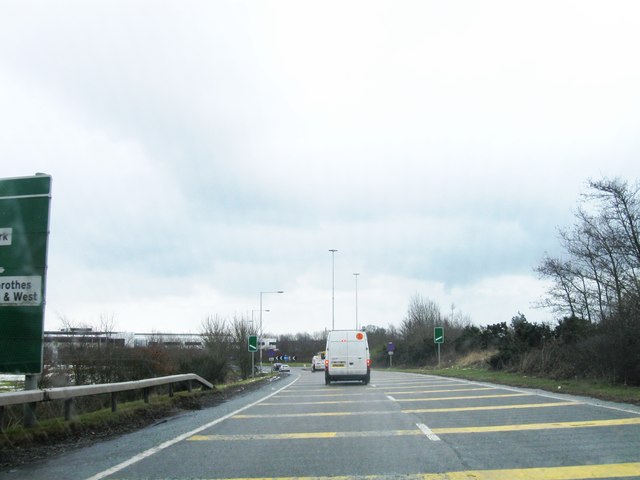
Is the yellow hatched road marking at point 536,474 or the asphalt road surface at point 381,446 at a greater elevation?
the yellow hatched road marking at point 536,474

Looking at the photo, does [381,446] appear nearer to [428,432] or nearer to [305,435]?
[428,432]

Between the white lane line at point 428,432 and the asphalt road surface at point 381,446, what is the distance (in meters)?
0.03

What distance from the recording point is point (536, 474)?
19.9 feet

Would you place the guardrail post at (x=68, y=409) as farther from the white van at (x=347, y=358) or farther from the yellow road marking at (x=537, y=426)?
the white van at (x=347, y=358)

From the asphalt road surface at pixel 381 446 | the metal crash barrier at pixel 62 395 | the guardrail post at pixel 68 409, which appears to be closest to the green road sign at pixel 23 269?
the metal crash barrier at pixel 62 395

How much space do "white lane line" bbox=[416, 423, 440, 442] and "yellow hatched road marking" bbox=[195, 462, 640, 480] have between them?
2.15 metres

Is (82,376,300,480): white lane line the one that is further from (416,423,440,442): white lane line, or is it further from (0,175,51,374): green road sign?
(416,423,440,442): white lane line

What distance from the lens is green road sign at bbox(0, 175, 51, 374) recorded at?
388 inches

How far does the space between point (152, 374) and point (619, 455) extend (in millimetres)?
20112

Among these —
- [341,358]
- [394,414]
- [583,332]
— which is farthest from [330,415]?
[583,332]

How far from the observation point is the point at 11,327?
995cm

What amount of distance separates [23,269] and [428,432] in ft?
25.3

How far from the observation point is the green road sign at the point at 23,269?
9.84m

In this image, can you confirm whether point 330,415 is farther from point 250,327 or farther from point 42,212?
point 250,327
